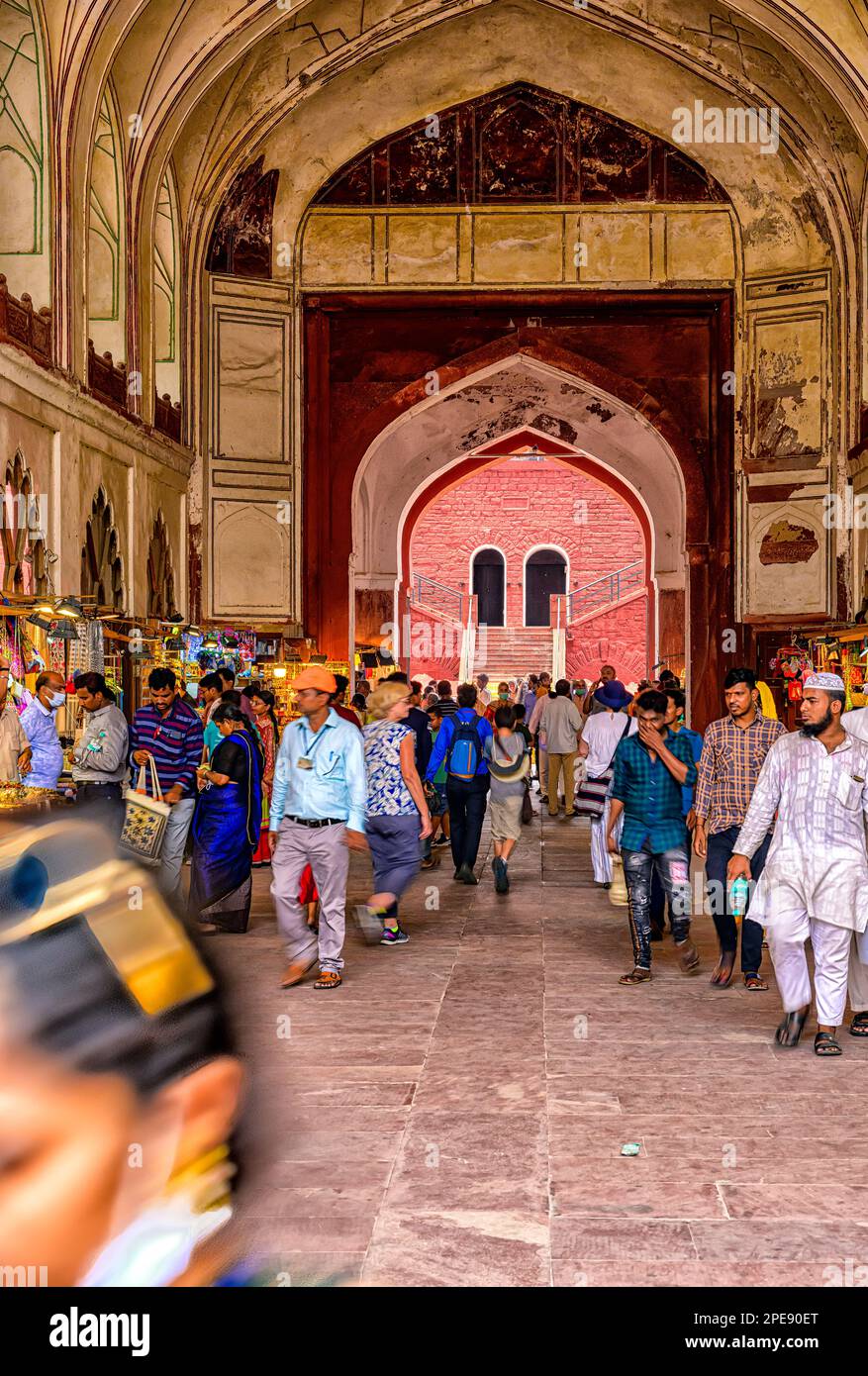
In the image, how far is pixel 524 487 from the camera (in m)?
32.0

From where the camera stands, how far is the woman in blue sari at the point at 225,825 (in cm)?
751

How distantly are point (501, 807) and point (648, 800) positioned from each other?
3.16 metres

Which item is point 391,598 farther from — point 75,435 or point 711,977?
point 711,977

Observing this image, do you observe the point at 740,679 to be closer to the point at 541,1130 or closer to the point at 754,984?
the point at 754,984

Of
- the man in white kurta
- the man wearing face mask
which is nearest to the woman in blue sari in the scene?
the man wearing face mask

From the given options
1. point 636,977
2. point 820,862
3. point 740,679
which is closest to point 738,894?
point 820,862

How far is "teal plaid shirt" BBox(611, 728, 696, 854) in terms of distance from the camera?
633 centimetres

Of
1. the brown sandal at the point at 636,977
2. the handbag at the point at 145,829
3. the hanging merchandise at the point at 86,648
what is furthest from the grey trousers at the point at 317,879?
the hanging merchandise at the point at 86,648

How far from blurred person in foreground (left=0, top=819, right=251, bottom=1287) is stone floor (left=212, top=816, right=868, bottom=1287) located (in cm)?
18

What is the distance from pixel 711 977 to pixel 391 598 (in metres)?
13.4

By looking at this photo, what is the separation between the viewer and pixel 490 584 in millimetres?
32562

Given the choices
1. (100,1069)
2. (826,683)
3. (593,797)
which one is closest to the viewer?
Result: (100,1069)

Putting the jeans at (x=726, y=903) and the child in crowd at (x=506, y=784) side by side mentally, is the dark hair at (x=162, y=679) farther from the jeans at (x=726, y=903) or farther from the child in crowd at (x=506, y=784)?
the jeans at (x=726, y=903)
